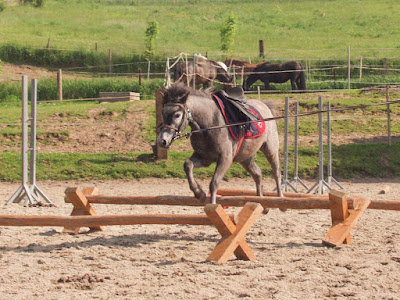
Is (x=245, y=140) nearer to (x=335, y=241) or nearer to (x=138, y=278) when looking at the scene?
(x=335, y=241)

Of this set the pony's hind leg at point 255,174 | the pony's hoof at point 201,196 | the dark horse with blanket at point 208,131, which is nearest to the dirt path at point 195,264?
the pony's hind leg at point 255,174

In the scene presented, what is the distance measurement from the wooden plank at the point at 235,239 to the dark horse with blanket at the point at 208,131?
0.96 m

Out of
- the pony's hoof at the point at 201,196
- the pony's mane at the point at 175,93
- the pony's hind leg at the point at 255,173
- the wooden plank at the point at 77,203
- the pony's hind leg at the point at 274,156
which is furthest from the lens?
the pony's hind leg at the point at 274,156

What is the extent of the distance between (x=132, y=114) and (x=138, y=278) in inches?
558

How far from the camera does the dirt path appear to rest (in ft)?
15.4

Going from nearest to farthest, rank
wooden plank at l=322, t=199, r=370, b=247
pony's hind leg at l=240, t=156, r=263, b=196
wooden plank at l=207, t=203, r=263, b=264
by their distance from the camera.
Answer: wooden plank at l=207, t=203, r=263, b=264
wooden plank at l=322, t=199, r=370, b=247
pony's hind leg at l=240, t=156, r=263, b=196

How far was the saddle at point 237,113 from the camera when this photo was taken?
24.2 ft

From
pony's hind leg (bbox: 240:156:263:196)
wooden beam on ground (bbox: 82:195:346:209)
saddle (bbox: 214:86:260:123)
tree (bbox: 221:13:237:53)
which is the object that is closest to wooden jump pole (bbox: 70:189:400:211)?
wooden beam on ground (bbox: 82:195:346:209)

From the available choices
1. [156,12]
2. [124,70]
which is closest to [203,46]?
[124,70]

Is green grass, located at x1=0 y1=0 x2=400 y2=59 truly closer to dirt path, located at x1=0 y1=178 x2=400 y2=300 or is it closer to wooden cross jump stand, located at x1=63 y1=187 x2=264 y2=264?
dirt path, located at x1=0 y1=178 x2=400 y2=300

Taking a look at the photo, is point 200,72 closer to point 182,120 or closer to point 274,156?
point 274,156

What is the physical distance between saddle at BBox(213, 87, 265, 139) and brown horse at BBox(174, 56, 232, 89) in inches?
512

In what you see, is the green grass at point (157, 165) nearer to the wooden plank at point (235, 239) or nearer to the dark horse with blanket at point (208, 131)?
the dark horse with blanket at point (208, 131)

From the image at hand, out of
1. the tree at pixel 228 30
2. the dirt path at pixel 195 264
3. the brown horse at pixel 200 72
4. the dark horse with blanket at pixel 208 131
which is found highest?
the tree at pixel 228 30
